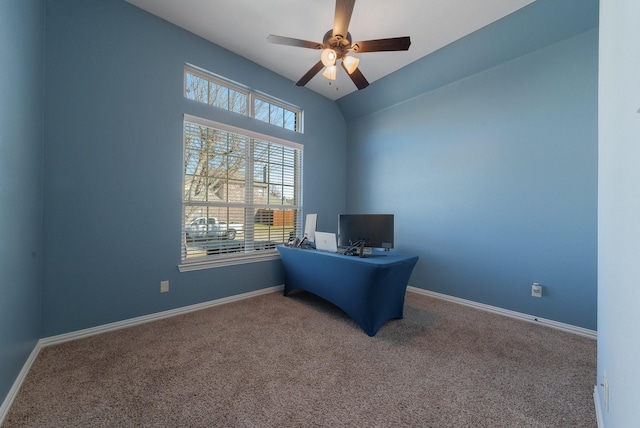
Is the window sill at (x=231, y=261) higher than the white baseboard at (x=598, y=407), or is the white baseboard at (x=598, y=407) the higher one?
the window sill at (x=231, y=261)

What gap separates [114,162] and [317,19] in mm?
2529

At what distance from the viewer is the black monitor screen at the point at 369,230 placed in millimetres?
2746

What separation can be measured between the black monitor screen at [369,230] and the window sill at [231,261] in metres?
1.13

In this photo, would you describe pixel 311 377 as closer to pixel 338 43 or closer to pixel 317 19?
pixel 338 43

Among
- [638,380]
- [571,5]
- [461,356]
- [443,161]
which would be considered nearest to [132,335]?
[461,356]

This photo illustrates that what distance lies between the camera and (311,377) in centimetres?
165

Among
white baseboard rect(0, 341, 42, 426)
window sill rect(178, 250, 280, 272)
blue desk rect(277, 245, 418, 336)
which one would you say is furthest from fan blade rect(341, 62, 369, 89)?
white baseboard rect(0, 341, 42, 426)

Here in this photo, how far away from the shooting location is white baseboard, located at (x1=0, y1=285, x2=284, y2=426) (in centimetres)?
142

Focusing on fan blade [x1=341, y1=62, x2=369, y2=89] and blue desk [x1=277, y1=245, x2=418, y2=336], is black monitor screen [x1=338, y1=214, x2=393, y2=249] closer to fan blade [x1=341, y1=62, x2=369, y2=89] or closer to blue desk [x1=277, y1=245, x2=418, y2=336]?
blue desk [x1=277, y1=245, x2=418, y2=336]

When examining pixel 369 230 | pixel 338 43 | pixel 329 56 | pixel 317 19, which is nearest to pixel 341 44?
pixel 338 43

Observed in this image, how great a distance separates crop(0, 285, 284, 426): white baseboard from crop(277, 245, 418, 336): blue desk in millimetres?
1112

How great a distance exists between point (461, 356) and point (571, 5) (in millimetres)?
3310

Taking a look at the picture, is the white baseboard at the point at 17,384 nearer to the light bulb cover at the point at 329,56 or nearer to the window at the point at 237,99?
the window at the point at 237,99

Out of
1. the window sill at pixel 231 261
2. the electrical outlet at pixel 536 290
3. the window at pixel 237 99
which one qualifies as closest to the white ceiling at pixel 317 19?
the window at pixel 237 99
